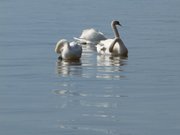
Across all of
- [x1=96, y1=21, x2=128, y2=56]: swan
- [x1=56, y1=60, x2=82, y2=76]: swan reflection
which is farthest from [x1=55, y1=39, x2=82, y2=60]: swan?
[x1=96, y1=21, x2=128, y2=56]: swan

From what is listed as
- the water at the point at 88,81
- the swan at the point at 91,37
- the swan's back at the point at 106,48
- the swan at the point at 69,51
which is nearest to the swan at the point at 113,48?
the swan's back at the point at 106,48

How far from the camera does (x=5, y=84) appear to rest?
62.8 ft

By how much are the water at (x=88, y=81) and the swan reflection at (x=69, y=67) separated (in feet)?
0.06

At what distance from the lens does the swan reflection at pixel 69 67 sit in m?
21.5

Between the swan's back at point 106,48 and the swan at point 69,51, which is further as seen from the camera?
the swan's back at point 106,48

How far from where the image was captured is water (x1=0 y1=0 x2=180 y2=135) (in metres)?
14.5

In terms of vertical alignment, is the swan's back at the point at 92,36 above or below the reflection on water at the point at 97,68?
above

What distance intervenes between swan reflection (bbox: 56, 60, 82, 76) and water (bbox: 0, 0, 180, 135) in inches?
0.7

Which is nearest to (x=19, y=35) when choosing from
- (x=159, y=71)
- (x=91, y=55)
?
(x=91, y=55)

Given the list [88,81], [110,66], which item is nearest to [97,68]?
[110,66]

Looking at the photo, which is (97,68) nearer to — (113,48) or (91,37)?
(113,48)

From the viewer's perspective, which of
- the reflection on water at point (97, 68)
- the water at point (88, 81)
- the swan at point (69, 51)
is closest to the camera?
the water at point (88, 81)

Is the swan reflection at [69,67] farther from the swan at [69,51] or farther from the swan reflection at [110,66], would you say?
the swan reflection at [110,66]

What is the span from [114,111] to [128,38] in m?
14.6
